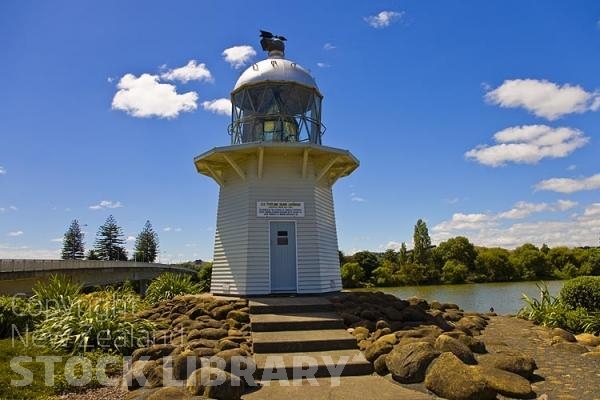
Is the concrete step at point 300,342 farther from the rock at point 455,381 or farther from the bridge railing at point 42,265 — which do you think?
the bridge railing at point 42,265

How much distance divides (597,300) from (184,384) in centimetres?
921

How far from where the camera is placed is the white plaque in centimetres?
1131

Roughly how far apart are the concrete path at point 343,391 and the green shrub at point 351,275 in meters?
36.7

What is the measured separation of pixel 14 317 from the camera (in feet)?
29.0

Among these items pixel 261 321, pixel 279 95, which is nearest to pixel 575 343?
pixel 261 321

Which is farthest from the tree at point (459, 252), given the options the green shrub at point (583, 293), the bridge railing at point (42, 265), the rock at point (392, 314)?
the rock at point (392, 314)

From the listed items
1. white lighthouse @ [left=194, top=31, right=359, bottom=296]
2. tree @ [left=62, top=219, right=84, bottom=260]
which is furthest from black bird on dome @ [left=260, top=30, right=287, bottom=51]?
tree @ [left=62, top=219, right=84, bottom=260]

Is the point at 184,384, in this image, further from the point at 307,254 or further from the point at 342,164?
the point at 342,164

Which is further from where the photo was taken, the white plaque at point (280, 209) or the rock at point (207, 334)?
the white plaque at point (280, 209)

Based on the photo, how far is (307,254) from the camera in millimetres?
11305

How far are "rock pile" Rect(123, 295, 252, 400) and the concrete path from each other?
40 centimetres

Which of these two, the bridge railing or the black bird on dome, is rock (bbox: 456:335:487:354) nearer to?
the black bird on dome

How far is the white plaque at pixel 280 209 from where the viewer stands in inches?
445

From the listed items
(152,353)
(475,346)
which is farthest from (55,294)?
(475,346)
